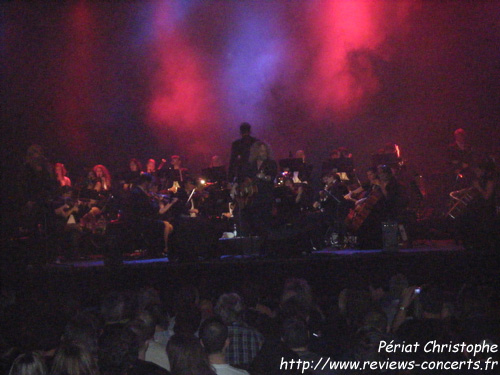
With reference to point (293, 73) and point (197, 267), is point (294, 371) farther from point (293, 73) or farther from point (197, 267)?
point (293, 73)

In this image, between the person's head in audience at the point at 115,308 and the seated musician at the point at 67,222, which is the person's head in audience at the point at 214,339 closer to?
the person's head in audience at the point at 115,308

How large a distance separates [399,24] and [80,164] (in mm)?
7631

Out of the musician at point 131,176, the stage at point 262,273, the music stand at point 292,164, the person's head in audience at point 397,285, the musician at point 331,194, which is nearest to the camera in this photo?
the person's head in audience at point 397,285

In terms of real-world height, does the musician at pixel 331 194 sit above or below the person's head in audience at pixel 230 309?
above

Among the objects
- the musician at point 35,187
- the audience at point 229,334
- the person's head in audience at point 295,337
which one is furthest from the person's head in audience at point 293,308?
the musician at point 35,187

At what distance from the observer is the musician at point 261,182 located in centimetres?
888

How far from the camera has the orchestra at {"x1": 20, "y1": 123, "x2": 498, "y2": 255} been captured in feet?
29.9

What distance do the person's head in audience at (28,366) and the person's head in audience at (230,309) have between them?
5.51 ft

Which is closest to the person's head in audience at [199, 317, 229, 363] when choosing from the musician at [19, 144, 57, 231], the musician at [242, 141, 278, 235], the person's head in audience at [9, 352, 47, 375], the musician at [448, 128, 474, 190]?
the person's head in audience at [9, 352, 47, 375]

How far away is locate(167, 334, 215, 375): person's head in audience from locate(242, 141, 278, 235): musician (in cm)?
536

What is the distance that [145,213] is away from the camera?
9602mm

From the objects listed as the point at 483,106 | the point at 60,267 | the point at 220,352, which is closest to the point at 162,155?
the point at 60,267

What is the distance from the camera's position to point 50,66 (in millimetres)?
13188

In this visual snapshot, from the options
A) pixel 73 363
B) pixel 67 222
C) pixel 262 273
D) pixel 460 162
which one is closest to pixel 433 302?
pixel 73 363
